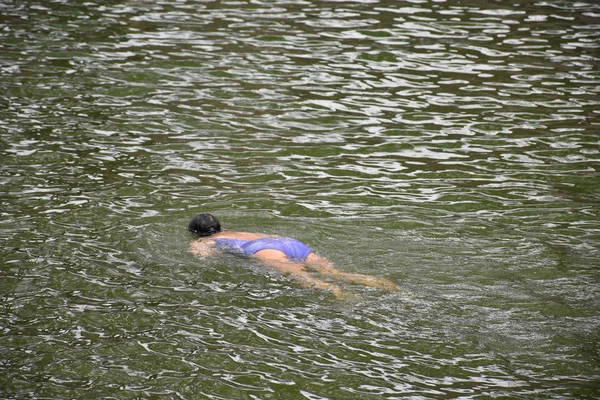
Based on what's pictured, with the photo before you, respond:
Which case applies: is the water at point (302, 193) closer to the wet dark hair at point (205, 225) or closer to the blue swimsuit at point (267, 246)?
the blue swimsuit at point (267, 246)

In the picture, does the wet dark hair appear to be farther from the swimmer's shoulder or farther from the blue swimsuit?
A: the blue swimsuit

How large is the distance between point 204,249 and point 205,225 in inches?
13.7

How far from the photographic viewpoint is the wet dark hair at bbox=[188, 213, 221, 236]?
31.2 feet

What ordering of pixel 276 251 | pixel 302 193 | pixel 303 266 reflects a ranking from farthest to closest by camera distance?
pixel 302 193 → pixel 276 251 → pixel 303 266

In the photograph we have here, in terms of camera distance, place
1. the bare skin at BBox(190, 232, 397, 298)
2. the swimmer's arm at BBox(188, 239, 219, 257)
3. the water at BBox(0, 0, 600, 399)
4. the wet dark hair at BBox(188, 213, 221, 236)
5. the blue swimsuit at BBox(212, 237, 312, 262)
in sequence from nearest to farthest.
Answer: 1. the water at BBox(0, 0, 600, 399)
2. the bare skin at BBox(190, 232, 397, 298)
3. the blue swimsuit at BBox(212, 237, 312, 262)
4. the swimmer's arm at BBox(188, 239, 219, 257)
5. the wet dark hair at BBox(188, 213, 221, 236)

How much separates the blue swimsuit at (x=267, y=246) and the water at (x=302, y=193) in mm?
151

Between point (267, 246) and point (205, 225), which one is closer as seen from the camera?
point (267, 246)

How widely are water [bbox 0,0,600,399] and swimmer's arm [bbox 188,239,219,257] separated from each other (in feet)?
0.47

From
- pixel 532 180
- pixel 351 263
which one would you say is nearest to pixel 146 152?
pixel 351 263

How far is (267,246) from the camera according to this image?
29.7 ft

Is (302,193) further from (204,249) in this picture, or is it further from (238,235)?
(204,249)

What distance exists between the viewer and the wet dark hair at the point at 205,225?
952 cm

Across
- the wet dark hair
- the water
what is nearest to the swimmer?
the wet dark hair

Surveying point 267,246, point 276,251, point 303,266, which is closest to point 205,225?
point 267,246
